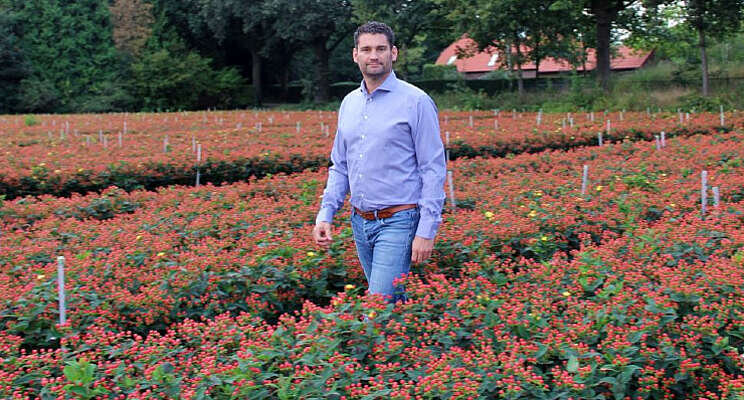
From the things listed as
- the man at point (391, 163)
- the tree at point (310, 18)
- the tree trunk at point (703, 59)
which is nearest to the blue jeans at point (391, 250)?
the man at point (391, 163)

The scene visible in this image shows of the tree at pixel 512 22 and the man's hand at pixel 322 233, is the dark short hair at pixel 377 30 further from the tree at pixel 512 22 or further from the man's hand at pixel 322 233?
the tree at pixel 512 22

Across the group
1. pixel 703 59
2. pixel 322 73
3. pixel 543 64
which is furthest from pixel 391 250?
pixel 543 64

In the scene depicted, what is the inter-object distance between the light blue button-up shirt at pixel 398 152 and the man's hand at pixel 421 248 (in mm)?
29

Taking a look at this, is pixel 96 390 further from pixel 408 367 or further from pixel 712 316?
pixel 712 316

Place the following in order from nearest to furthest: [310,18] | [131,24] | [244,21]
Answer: [310,18] → [244,21] → [131,24]

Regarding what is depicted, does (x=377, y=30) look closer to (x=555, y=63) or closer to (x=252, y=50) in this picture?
(x=252, y=50)

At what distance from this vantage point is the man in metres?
3.95

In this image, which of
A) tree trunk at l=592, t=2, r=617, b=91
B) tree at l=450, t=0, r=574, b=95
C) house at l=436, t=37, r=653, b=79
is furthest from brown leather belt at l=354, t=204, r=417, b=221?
house at l=436, t=37, r=653, b=79

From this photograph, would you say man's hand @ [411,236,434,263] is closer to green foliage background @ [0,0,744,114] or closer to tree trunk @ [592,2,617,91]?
green foliage background @ [0,0,744,114]

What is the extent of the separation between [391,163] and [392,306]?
87 cm

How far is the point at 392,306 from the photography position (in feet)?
12.0

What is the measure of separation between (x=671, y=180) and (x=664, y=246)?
3.32 meters

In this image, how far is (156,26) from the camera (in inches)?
1848

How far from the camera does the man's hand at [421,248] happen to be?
12.8ft
